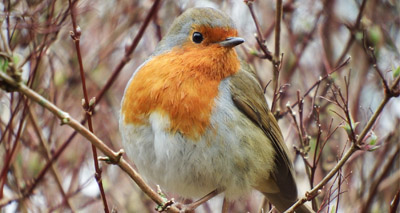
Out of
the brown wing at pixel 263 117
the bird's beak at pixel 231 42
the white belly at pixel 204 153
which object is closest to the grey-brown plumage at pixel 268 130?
the brown wing at pixel 263 117

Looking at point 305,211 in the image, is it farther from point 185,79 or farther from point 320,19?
point 320,19

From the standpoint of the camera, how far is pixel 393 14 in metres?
4.96

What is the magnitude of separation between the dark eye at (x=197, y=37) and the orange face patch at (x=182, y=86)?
1.4 inches

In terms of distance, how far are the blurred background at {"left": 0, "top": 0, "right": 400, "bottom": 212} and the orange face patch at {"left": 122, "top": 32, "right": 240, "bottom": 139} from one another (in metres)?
0.51

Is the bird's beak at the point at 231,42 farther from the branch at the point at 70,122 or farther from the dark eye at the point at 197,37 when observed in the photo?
the branch at the point at 70,122

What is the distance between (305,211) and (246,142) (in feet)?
2.81

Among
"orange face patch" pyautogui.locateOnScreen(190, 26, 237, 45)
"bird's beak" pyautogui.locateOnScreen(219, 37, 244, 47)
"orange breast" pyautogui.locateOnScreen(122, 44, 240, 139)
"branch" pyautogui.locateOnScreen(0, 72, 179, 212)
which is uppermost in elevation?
"orange face patch" pyautogui.locateOnScreen(190, 26, 237, 45)

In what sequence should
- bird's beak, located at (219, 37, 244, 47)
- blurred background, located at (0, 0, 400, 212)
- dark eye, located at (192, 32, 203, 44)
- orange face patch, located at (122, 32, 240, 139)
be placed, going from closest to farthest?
1. orange face patch, located at (122, 32, 240, 139)
2. bird's beak, located at (219, 37, 244, 47)
3. dark eye, located at (192, 32, 203, 44)
4. blurred background, located at (0, 0, 400, 212)

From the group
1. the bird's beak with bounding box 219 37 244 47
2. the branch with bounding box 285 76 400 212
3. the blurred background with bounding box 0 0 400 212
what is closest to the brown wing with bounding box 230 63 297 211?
the blurred background with bounding box 0 0 400 212

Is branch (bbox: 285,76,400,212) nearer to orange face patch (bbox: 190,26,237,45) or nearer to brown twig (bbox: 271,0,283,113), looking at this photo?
brown twig (bbox: 271,0,283,113)

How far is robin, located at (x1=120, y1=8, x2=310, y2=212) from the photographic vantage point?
329 centimetres

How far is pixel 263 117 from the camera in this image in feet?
12.6

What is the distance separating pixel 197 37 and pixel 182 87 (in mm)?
430

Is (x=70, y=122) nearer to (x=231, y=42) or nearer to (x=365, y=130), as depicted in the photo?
(x=365, y=130)
